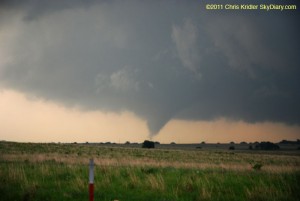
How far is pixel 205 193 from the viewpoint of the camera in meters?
12.8

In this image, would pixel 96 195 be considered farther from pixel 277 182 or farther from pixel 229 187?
pixel 277 182

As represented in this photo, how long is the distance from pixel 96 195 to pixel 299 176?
10453mm

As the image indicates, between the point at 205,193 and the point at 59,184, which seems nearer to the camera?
the point at 205,193

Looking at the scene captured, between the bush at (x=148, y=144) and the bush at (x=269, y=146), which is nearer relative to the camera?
the bush at (x=148, y=144)

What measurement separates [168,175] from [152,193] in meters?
4.46

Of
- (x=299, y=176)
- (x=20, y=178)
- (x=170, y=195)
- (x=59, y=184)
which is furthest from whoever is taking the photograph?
(x=299, y=176)

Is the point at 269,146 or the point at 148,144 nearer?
the point at 148,144

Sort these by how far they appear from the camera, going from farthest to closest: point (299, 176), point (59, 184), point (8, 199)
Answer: point (299, 176), point (59, 184), point (8, 199)

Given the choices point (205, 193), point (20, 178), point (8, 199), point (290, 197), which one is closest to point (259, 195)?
point (290, 197)

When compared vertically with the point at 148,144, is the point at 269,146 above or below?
below

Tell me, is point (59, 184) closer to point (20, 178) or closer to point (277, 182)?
point (20, 178)

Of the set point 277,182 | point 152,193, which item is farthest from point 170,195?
point 277,182

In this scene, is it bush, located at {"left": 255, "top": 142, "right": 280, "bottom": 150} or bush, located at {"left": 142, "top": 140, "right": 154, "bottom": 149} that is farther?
bush, located at {"left": 255, "top": 142, "right": 280, "bottom": 150}

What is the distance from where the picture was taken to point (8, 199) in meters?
11.7
